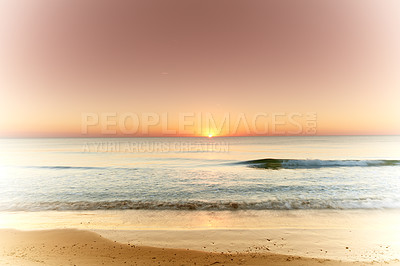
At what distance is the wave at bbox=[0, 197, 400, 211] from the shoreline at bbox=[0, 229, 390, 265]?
4.31 meters

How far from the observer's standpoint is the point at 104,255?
6617mm

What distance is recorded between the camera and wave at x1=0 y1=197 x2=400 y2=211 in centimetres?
1172

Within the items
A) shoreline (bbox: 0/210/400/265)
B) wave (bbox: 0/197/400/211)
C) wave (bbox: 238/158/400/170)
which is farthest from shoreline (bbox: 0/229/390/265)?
wave (bbox: 238/158/400/170)

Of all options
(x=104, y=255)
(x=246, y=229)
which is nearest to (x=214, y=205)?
(x=246, y=229)

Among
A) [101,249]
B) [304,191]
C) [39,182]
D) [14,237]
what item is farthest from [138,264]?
[39,182]

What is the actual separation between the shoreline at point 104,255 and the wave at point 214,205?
170 inches

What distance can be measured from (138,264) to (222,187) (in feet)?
35.0

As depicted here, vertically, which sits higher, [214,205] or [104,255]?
[104,255]

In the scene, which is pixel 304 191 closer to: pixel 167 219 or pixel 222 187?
pixel 222 187

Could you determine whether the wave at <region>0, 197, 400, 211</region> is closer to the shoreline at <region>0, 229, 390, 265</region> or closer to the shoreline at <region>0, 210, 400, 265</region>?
the shoreline at <region>0, 210, 400, 265</region>

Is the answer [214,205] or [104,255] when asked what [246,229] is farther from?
[104,255]

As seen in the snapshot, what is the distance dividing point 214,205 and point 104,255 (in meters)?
6.47

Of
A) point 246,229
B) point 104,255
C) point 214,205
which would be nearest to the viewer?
point 104,255

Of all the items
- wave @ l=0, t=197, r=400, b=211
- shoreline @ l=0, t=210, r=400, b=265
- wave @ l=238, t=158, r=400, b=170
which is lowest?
wave @ l=238, t=158, r=400, b=170
